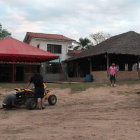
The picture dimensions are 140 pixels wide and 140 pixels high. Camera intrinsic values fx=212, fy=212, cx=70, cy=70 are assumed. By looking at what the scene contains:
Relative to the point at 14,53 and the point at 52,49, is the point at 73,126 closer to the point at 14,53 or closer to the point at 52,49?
the point at 14,53

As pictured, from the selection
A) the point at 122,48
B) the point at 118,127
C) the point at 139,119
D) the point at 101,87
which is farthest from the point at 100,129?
the point at 122,48

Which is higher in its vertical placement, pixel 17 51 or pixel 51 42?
pixel 51 42

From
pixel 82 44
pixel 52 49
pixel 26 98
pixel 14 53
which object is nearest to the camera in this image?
pixel 26 98

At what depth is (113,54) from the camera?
19719 mm

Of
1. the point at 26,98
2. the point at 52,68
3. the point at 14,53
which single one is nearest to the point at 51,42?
the point at 52,68

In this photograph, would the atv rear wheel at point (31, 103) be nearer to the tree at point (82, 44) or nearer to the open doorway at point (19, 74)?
the open doorway at point (19, 74)

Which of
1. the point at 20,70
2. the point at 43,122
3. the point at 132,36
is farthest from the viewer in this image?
the point at 20,70

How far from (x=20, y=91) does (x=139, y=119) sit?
4.09m

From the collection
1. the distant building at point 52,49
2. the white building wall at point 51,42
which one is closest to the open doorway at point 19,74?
the distant building at point 52,49

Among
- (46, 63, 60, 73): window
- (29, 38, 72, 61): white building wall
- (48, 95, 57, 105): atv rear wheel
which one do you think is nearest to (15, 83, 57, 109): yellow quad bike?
(48, 95, 57, 105): atv rear wheel

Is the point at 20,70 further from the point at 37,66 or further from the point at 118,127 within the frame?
the point at 118,127

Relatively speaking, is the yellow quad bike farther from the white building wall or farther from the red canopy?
the white building wall

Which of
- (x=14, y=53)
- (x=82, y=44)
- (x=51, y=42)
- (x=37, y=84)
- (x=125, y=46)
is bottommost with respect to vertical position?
(x=37, y=84)

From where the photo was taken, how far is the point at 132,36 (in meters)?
22.2
